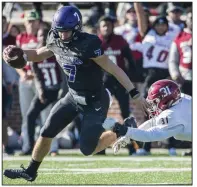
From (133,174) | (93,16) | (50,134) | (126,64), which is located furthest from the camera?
(93,16)

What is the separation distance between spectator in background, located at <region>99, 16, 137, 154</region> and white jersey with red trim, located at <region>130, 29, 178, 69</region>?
31 centimetres

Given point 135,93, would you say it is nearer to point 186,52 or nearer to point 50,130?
point 50,130

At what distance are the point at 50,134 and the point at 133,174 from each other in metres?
1.12

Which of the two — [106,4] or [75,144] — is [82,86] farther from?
[106,4]

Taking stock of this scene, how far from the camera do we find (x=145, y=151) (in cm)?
1020

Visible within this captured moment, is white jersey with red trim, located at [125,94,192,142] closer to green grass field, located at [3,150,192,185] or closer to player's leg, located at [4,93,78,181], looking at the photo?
green grass field, located at [3,150,192,185]

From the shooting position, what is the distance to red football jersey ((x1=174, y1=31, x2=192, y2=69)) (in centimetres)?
1034

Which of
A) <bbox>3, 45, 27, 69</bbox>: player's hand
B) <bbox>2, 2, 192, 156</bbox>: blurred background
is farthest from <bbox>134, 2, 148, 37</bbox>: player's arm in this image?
<bbox>3, 45, 27, 69</bbox>: player's hand

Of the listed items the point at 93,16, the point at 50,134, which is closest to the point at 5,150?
the point at 93,16

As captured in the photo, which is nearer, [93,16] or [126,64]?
[126,64]

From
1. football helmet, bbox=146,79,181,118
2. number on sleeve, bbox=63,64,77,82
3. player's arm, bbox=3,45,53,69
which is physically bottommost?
football helmet, bbox=146,79,181,118

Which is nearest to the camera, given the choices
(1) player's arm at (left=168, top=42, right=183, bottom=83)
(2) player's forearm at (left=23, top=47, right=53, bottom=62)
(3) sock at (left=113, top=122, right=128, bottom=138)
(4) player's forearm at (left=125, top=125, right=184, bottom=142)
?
(3) sock at (left=113, top=122, right=128, bottom=138)

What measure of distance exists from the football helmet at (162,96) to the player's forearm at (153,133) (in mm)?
280

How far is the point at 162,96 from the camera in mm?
6727
